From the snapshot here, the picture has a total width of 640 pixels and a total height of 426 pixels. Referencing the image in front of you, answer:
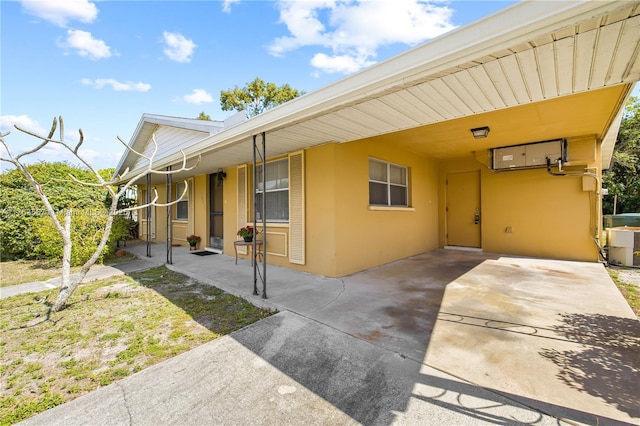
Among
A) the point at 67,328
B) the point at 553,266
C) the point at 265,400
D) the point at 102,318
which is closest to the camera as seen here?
the point at 265,400

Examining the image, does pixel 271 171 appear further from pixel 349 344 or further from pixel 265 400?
pixel 265 400

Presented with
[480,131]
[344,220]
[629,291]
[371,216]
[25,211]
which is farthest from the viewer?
[25,211]

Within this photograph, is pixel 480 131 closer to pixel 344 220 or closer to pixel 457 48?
pixel 344 220

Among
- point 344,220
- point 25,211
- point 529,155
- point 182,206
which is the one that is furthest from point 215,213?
point 529,155

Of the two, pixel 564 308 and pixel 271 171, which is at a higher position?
pixel 271 171

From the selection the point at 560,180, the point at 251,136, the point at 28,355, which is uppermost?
the point at 251,136

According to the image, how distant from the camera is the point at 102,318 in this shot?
3404mm

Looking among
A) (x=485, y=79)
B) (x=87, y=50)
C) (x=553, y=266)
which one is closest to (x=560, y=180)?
(x=553, y=266)

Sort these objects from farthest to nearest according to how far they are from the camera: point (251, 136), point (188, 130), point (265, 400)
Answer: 1. point (188, 130)
2. point (251, 136)
3. point (265, 400)

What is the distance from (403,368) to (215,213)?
303 inches

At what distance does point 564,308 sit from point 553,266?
3120 mm

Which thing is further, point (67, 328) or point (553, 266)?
point (553, 266)

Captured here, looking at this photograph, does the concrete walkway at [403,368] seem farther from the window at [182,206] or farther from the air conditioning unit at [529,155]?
the window at [182,206]

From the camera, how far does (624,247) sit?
601cm
